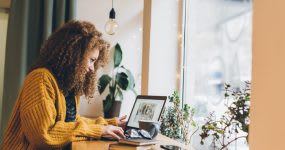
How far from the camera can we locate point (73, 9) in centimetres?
291

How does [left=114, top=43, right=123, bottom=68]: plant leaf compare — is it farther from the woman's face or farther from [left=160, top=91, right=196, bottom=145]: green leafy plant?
the woman's face

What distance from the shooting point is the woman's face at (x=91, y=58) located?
5.51 feet

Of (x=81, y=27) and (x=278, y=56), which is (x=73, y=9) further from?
(x=278, y=56)

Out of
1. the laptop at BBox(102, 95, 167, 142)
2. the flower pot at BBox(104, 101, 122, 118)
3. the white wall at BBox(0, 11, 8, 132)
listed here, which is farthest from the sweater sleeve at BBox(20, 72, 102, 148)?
the white wall at BBox(0, 11, 8, 132)

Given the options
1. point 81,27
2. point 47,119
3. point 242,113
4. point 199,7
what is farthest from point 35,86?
point 199,7

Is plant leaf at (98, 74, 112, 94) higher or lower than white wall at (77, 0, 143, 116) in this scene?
lower

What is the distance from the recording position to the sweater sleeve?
1441 mm

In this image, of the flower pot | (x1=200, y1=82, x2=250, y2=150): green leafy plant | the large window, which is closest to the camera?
(x1=200, y1=82, x2=250, y2=150): green leafy plant

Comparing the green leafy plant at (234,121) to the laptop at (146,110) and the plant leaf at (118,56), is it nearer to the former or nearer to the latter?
the laptop at (146,110)

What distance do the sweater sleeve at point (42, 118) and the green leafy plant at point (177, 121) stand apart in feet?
2.37

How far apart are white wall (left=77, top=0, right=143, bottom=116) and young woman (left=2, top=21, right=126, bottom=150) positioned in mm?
1273

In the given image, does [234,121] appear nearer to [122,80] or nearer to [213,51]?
[213,51]

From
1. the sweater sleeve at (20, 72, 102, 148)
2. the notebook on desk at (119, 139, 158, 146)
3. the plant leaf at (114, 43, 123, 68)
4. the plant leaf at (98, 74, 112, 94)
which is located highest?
the plant leaf at (114, 43, 123, 68)

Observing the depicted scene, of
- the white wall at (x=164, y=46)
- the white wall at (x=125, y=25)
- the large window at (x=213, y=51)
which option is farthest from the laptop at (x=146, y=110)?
the white wall at (x=125, y=25)
